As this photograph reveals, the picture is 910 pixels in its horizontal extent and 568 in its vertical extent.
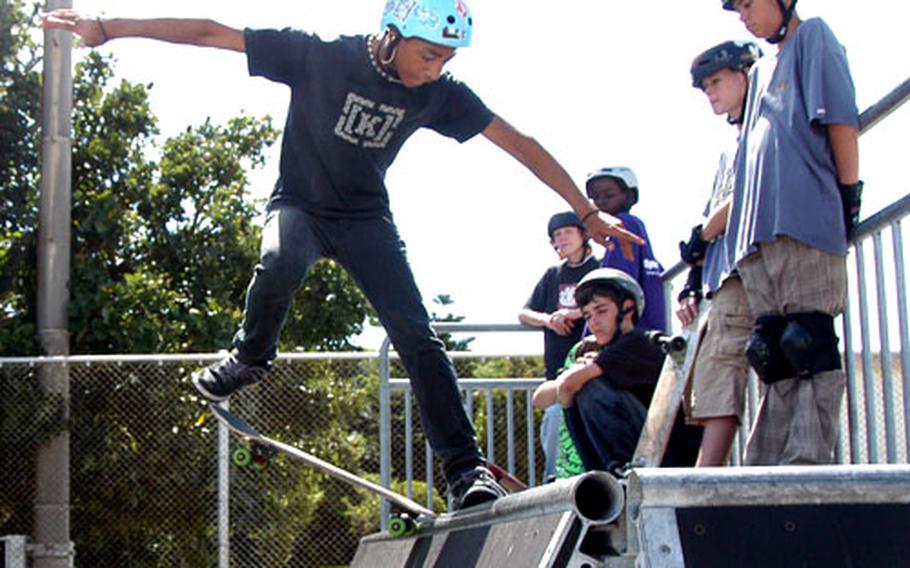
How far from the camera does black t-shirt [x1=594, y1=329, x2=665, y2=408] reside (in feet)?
18.6

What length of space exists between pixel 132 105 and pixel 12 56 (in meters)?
1.49

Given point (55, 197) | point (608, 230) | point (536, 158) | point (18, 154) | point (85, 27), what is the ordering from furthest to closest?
point (18, 154) → point (55, 197) → point (536, 158) → point (608, 230) → point (85, 27)

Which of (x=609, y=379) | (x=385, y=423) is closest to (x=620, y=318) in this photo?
(x=609, y=379)

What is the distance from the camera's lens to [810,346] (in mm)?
4141

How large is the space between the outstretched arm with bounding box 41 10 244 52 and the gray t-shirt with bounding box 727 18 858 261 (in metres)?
2.01

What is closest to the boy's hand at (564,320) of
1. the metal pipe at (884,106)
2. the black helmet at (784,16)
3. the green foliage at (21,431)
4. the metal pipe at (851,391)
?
the metal pipe at (851,391)

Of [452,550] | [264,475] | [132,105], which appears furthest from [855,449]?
[132,105]

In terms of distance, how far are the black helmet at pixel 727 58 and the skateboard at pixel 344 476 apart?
1.89 metres

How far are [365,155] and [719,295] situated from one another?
1409 mm

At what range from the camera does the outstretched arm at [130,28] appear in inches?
192

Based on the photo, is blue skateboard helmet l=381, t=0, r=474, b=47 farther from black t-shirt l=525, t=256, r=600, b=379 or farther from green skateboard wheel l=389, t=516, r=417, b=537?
black t-shirt l=525, t=256, r=600, b=379

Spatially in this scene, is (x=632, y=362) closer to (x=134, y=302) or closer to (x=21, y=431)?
(x=21, y=431)

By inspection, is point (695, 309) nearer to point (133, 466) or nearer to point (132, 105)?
point (133, 466)

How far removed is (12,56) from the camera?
Result: 16203 millimetres
